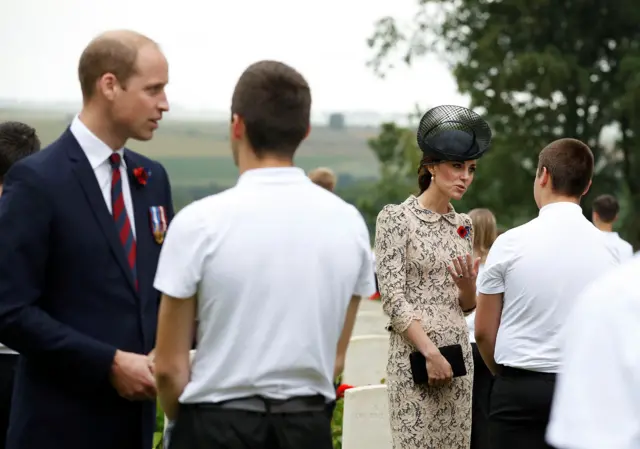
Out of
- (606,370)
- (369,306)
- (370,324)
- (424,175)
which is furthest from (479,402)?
(369,306)

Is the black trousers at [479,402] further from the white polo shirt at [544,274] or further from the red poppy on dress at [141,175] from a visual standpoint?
the red poppy on dress at [141,175]

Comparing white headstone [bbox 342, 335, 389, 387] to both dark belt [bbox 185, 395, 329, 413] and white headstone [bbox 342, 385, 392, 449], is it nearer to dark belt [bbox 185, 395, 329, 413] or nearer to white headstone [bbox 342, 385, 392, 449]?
white headstone [bbox 342, 385, 392, 449]

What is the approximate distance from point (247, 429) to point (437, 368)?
2248 millimetres

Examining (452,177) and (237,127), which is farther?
(452,177)

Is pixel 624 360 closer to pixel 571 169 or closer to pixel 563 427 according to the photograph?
pixel 563 427

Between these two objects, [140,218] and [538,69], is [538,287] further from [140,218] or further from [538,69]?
[538,69]

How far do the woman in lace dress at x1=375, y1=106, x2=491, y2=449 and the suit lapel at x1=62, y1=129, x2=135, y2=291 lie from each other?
79.4 inches

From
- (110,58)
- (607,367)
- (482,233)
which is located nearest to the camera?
(607,367)

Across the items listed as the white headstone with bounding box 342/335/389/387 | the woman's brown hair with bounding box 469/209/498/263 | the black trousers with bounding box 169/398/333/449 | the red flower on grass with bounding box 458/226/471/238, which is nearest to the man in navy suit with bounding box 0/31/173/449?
the black trousers with bounding box 169/398/333/449

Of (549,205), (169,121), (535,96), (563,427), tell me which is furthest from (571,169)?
(535,96)

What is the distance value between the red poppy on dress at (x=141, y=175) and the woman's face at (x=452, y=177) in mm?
2034

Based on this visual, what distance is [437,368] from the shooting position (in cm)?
546

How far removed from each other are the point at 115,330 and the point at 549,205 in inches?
85.8

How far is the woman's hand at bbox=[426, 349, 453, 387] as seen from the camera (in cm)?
545
